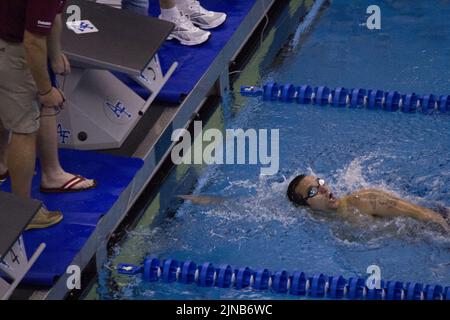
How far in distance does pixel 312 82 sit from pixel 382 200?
1.61 metres

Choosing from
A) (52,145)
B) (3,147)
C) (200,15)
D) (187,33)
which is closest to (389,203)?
(52,145)

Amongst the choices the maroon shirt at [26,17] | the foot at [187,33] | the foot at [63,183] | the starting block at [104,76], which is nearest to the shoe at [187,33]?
the foot at [187,33]

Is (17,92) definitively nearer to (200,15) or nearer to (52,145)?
(52,145)

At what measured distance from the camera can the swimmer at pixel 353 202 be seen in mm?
5000

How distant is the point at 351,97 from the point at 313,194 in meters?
1.23

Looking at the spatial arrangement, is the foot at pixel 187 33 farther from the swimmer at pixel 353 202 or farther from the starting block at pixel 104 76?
the swimmer at pixel 353 202

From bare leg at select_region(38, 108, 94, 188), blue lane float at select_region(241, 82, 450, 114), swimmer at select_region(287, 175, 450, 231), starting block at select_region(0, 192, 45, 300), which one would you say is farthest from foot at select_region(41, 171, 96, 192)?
blue lane float at select_region(241, 82, 450, 114)

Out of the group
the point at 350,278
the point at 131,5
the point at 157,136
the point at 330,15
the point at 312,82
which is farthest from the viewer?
the point at 330,15

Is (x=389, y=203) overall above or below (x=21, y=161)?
below

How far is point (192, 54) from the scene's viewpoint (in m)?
6.24

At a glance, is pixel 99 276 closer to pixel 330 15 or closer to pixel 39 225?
pixel 39 225

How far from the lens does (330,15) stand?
24.3 ft
